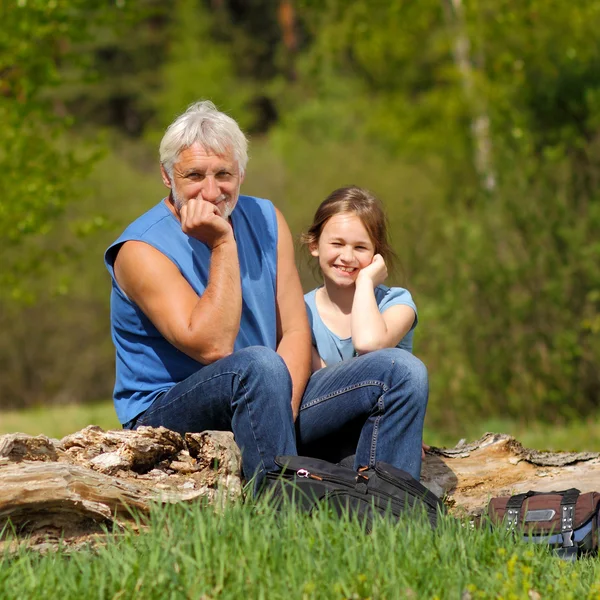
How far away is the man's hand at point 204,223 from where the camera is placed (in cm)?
392

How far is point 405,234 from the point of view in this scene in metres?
11.5

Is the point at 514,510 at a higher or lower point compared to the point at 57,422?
higher

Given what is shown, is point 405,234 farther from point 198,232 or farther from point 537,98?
point 198,232

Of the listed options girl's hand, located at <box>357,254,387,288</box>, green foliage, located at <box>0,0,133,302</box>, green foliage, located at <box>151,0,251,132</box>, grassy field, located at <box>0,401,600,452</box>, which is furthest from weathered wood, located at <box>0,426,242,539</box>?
green foliage, located at <box>151,0,251,132</box>

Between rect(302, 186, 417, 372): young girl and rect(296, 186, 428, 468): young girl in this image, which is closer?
rect(296, 186, 428, 468): young girl

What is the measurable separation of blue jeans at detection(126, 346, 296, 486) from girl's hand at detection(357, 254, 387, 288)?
Answer: 689 mm

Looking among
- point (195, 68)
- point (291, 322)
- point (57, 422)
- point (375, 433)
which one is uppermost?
point (195, 68)

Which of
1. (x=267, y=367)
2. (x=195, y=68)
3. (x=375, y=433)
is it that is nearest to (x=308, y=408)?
(x=375, y=433)

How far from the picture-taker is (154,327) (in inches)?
160

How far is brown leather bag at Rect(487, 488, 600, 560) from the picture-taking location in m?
3.57

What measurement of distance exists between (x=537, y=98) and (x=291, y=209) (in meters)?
11.9

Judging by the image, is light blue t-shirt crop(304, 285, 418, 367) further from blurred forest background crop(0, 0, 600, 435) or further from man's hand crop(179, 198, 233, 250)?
man's hand crop(179, 198, 233, 250)

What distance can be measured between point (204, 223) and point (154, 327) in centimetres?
49

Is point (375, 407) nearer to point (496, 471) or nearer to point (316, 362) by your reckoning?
point (316, 362)
